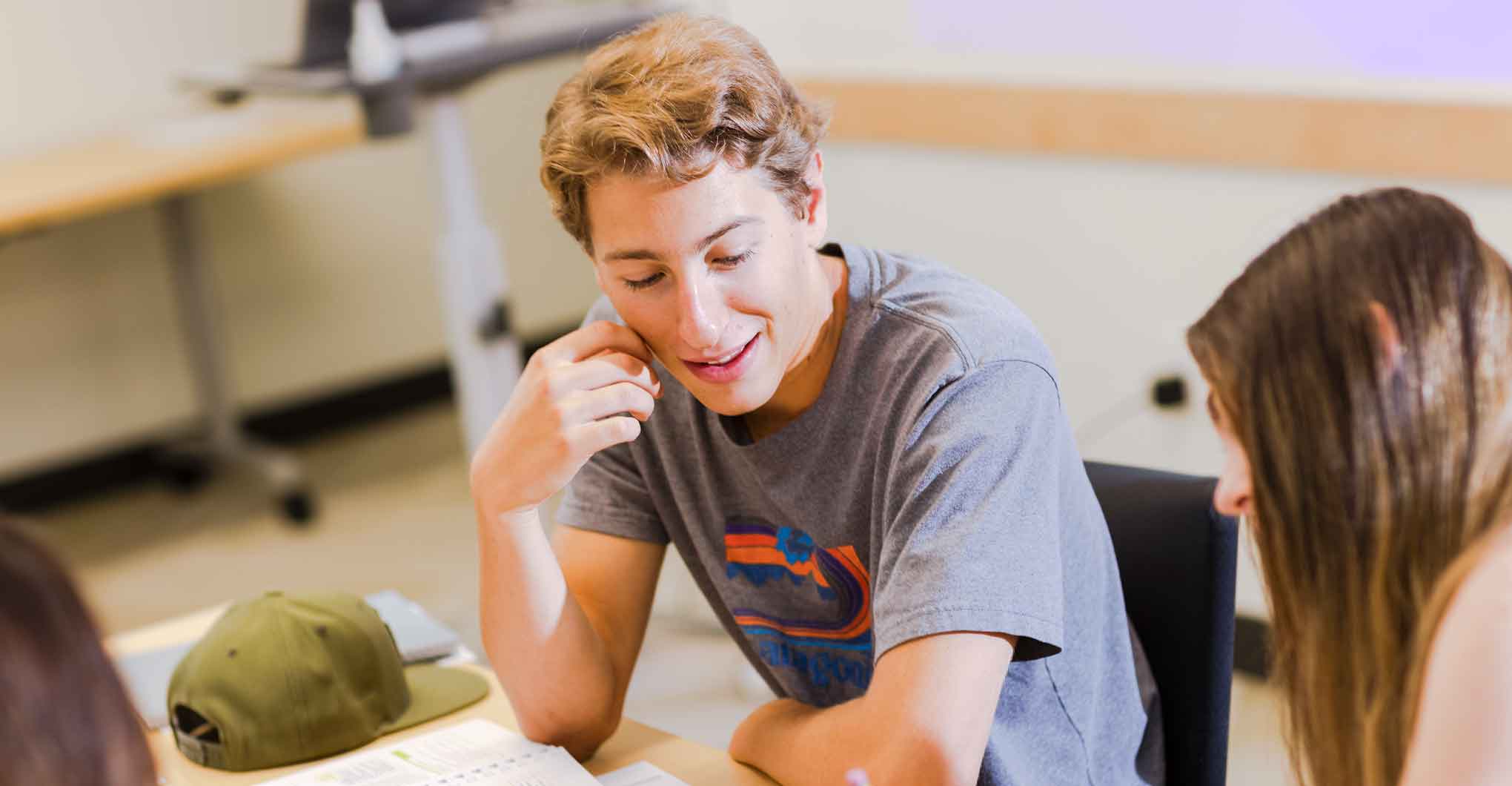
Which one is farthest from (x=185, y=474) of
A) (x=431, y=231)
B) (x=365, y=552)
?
(x=431, y=231)

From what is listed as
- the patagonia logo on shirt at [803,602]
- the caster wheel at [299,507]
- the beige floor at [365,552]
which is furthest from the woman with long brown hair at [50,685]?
the caster wheel at [299,507]

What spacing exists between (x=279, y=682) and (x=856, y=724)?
1.51 ft

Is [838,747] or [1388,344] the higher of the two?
[1388,344]

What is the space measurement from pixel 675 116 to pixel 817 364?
25 cm

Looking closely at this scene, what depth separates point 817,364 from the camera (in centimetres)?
134

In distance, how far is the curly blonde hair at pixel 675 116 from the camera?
1.21 meters

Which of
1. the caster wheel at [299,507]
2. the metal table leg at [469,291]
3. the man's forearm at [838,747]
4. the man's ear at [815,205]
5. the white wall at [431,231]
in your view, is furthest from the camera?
the caster wheel at [299,507]

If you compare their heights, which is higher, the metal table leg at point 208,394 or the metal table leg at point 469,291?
the metal table leg at point 469,291

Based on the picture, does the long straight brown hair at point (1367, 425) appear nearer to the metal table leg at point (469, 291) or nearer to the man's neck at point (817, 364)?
the man's neck at point (817, 364)

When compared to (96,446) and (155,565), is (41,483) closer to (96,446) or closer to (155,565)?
(96,446)

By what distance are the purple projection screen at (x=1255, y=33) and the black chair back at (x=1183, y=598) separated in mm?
1181

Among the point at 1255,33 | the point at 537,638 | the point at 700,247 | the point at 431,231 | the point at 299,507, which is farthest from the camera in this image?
the point at 431,231

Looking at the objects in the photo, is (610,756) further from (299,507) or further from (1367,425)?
(299,507)

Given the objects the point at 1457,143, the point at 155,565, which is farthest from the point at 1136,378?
the point at 155,565
